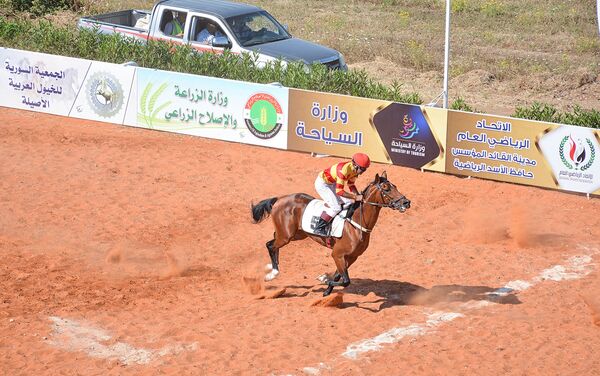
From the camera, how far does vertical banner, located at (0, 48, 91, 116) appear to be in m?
25.2

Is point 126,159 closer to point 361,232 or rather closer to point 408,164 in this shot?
point 408,164

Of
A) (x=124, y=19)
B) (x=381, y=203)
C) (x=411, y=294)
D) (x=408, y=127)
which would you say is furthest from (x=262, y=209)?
(x=124, y=19)

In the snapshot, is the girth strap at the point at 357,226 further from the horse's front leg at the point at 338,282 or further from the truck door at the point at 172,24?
the truck door at the point at 172,24

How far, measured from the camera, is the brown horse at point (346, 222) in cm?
1441

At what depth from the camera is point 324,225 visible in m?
15.2

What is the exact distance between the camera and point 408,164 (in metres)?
21.8

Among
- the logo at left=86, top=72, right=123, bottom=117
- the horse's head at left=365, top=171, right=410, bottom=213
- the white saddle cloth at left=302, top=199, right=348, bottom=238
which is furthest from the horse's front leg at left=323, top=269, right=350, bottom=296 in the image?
the logo at left=86, top=72, right=123, bottom=117

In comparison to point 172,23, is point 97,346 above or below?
below

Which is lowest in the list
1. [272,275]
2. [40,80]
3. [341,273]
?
[272,275]

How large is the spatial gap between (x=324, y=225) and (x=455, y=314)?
8.13 ft

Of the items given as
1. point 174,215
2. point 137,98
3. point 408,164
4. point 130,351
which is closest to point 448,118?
point 408,164

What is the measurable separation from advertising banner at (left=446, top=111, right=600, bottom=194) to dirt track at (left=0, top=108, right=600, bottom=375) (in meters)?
0.32

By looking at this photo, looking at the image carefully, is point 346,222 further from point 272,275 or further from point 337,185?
point 272,275

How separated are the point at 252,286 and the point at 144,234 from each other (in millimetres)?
3349
